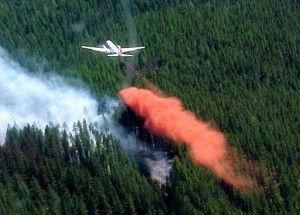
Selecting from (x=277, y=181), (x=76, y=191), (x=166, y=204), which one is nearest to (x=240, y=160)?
(x=277, y=181)

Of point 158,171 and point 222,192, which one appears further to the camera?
point 158,171

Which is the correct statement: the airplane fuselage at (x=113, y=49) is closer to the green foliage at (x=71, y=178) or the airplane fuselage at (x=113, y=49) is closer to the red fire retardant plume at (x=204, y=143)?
the green foliage at (x=71, y=178)

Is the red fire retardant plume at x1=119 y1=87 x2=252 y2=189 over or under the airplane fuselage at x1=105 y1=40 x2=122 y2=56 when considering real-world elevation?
under

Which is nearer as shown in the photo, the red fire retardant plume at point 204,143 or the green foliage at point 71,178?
the green foliage at point 71,178

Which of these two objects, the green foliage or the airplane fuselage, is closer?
the green foliage

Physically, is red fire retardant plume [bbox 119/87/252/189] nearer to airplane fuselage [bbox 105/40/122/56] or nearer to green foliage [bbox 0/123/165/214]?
green foliage [bbox 0/123/165/214]

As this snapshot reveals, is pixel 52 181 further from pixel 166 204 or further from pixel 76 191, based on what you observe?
pixel 166 204

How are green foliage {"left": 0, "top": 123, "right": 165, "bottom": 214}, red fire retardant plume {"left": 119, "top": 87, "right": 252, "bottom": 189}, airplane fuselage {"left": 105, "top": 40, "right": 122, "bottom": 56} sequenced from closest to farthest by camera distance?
green foliage {"left": 0, "top": 123, "right": 165, "bottom": 214} → red fire retardant plume {"left": 119, "top": 87, "right": 252, "bottom": 189} → airplane fuselage {"left": 105, "top": 40, "right": 122, "bottom": 56}

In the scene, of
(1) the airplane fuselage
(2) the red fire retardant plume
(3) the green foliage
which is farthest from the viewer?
(1) the airplane fuselage

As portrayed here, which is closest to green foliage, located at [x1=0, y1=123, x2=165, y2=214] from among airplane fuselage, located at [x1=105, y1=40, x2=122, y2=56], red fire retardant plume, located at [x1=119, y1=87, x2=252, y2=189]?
red fire retardant plume, located at [x1=119, y1=87, x2=252, y2=189]

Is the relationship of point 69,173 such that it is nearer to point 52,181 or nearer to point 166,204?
point 52,181

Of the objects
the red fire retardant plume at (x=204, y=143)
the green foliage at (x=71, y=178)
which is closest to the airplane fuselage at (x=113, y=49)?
the green foliage at (x=71, y=178)
